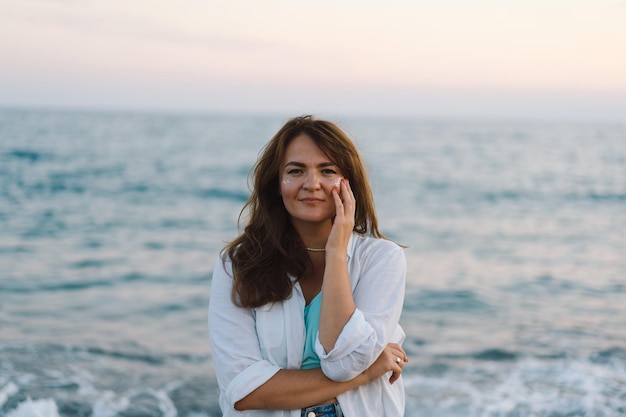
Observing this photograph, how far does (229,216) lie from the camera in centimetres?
1848

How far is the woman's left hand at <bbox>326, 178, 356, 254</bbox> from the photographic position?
2.87 metres

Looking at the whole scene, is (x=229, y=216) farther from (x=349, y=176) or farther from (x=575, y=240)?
(x=349, y=176)

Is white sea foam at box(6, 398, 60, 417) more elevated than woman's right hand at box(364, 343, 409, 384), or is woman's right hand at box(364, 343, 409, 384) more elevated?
woman's right hand at box(364, 343, 409, 384)

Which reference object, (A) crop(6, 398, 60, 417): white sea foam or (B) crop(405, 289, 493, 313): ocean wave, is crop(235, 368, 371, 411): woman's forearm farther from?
(B) crop(405, 289, 493, 313): ocean wave

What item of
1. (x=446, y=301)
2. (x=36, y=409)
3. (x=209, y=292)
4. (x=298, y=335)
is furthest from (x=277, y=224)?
(x=209, y=292)

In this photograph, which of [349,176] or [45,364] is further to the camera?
[45,364]

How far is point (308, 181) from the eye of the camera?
2.99 m

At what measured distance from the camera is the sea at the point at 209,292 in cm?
683

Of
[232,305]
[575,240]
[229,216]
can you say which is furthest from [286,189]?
[229,216]

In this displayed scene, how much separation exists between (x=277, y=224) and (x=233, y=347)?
60 centimetres

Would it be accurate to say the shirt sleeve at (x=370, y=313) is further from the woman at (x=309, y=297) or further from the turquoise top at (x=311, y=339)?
the turquoise top at (x=311, y=339)

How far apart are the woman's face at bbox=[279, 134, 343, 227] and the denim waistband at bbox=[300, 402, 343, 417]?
2.44ft

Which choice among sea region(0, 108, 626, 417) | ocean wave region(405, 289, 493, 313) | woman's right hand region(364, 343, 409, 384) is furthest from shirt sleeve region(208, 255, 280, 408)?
ocean wave region(405, 289, 493, 313)

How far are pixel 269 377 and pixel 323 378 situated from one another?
0.67 ft
